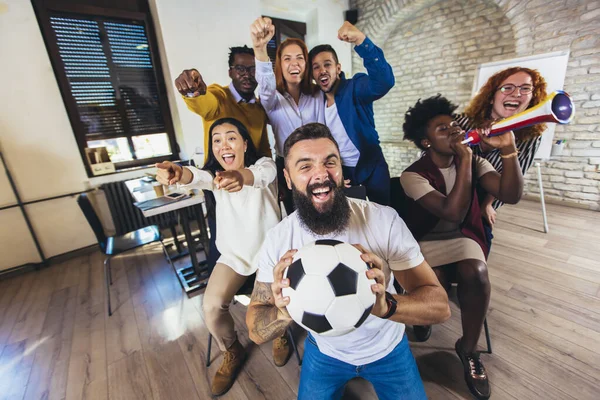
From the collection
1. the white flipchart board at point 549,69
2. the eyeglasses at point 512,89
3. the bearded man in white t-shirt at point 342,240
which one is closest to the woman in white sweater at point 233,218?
the bearded man in white t-shirt at point 342,240

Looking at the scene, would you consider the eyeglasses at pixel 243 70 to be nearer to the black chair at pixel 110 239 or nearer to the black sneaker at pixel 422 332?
the black chair at pixel 110 239

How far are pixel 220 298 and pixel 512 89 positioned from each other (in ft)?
7.73

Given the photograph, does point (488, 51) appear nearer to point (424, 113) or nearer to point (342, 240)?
point (424, 113)

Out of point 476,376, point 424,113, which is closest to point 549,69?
point 424,113

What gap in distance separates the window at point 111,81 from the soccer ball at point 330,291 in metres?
Result: 3.91

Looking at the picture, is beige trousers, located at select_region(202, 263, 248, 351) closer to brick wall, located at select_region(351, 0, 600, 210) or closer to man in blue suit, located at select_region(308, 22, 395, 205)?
man in blue suit, located at select_region(308, 22, 395, 205)

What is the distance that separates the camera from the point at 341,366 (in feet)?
3.49

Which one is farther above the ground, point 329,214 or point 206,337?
point 329,214

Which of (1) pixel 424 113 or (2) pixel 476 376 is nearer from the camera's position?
(2) pixel 476 376

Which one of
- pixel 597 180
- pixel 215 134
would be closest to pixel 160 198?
pixel 215 134

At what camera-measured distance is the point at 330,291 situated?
0.68 m

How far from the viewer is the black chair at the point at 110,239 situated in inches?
88.0

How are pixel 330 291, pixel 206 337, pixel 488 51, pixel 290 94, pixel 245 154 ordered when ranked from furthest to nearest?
pixel 488 51, pixel 206 337, pixel 290 94, pixel 245 154, pixel 330 291

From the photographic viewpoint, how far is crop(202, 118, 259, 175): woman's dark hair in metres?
1.44
